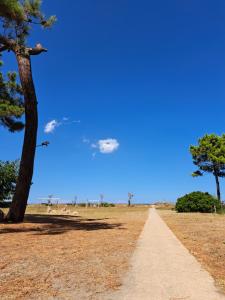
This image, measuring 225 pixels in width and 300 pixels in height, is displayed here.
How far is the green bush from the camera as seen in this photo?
3719cm

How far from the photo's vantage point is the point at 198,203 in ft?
123

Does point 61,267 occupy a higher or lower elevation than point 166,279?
higher

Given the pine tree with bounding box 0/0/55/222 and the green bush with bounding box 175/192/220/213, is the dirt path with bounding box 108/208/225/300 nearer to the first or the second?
the pine tree with bounding box 0/0/55/222

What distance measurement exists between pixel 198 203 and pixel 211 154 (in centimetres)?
1026

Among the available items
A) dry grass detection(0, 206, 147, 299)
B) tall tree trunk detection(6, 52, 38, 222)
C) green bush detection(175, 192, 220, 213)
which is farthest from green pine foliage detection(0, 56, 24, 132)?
green bush detection(175, 192, 220, 213)

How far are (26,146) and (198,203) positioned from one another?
24039 millimetres

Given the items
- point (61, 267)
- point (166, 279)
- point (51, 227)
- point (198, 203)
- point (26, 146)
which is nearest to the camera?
point (166, 279)

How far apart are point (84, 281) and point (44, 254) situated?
2.80 meters

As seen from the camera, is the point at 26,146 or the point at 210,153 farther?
the point at 210,153

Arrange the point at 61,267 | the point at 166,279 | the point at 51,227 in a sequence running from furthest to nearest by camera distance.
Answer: the point at 51,227
the point at 61,267
the point at 166,279

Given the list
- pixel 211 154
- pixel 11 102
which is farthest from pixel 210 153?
pixel 11 102

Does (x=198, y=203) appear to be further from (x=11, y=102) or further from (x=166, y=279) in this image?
(x=166, y=279)

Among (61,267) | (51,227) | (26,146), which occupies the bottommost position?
(61,267)

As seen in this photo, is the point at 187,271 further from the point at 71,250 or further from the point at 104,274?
the point at 71,250
